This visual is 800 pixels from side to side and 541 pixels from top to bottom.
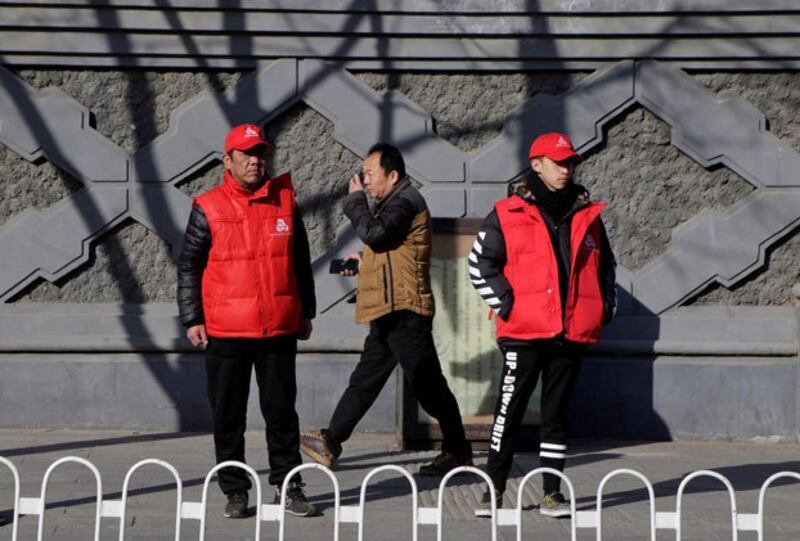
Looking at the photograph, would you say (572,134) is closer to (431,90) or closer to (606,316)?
(431,90)

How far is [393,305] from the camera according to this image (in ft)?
28.4

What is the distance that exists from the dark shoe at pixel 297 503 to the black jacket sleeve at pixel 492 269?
129 cm

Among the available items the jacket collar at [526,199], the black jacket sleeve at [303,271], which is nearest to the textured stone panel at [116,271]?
the black jacket sleeve at [303,271]

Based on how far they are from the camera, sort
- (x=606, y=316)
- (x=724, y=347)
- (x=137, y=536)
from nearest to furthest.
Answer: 1. (x=137, y=536)
2. (x=606, y=316)
3. (x=724, y=347)

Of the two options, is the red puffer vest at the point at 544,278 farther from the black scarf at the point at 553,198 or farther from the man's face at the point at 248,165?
the man's face at the point at 248,165

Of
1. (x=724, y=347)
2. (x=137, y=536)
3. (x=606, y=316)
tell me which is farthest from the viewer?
(x=724, y=347)

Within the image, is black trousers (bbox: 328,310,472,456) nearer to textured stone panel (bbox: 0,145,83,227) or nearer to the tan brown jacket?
the tan brown jacket

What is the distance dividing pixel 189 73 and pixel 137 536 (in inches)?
163

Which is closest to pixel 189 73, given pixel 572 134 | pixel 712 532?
pixel 572 134

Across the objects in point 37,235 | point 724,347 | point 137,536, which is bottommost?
point 137,536

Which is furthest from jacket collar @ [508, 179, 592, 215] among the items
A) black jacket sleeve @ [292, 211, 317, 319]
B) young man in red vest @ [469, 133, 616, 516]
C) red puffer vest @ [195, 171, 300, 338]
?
red puffer vest @ [195, 171, 300, 338]

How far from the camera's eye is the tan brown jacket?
8.56 metres

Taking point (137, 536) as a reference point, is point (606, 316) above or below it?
above

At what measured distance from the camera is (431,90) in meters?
10.5
